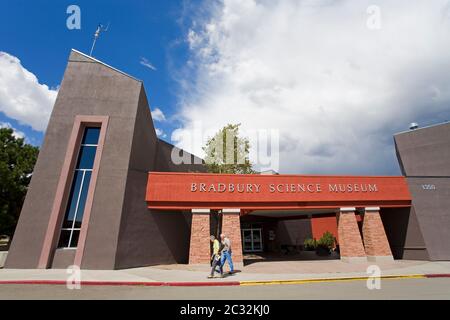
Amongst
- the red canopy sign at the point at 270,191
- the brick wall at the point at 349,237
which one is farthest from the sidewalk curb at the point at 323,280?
the red canopy sign at the point at 270,191

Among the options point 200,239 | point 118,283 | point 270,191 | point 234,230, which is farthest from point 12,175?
point 270,191

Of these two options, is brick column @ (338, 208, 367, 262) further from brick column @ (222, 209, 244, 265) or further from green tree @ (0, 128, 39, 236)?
green tree @ (0, 128, 39, 236)

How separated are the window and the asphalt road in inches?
189

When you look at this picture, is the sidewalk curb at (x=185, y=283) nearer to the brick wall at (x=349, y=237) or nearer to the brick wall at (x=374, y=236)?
the brick wall at (x=349, y=237)

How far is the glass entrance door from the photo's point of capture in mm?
25359

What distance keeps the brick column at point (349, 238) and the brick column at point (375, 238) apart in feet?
2.07

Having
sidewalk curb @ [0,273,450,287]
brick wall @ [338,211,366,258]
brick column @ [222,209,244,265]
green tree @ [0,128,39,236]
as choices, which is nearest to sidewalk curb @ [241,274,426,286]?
sidewalk curb @ [0,273,450,287]

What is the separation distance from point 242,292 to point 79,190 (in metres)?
10.9

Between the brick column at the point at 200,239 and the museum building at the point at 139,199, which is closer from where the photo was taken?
the museum building at the point at 139,199

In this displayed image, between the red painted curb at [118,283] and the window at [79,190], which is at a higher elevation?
the window at [79,190]

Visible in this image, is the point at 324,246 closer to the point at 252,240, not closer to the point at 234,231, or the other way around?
the point at 252,240

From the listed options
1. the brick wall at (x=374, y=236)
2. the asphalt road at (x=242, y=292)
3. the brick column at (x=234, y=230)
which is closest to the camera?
the asphalt road at (x=242, y=292)

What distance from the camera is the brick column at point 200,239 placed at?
14.4m
